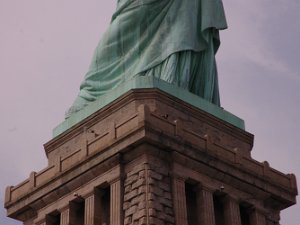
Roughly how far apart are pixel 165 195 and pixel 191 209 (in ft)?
5.11

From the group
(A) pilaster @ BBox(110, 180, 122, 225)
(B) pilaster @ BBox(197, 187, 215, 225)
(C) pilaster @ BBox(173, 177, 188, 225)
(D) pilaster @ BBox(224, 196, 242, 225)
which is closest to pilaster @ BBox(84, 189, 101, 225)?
(A) pilaster @ BBox(110, 180, 122, 225)

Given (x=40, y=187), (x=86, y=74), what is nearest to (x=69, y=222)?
(x=40, y=187)

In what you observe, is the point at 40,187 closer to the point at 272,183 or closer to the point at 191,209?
the point at 191,209

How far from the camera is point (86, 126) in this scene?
2997 cm

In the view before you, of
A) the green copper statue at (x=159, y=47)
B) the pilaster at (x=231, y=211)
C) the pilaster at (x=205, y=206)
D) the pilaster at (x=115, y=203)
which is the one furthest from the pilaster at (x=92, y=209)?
the green copper statue at (x=159, y=47)

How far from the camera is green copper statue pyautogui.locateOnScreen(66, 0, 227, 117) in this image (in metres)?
31.4

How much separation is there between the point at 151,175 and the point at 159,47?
6.66 metres

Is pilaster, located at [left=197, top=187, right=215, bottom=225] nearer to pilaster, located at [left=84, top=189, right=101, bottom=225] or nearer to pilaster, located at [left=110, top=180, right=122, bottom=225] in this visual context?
pilaster, located at [left=110, top=180, right=122, bottom=225]

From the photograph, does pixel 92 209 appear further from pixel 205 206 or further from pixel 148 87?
pixel 148 87

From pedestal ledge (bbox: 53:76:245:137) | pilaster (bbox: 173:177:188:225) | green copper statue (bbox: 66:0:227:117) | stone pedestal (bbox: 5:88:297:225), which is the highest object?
green copper statue (bbox: 66:0:227:117)

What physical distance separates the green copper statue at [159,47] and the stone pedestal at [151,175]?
207 centimetres

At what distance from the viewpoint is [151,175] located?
26.5 meters

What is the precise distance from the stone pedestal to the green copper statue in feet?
6.80

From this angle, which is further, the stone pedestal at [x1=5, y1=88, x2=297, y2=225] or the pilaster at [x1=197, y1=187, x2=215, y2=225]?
the pilaster at [x1=197, y1=187, x2=215, y2=225]
